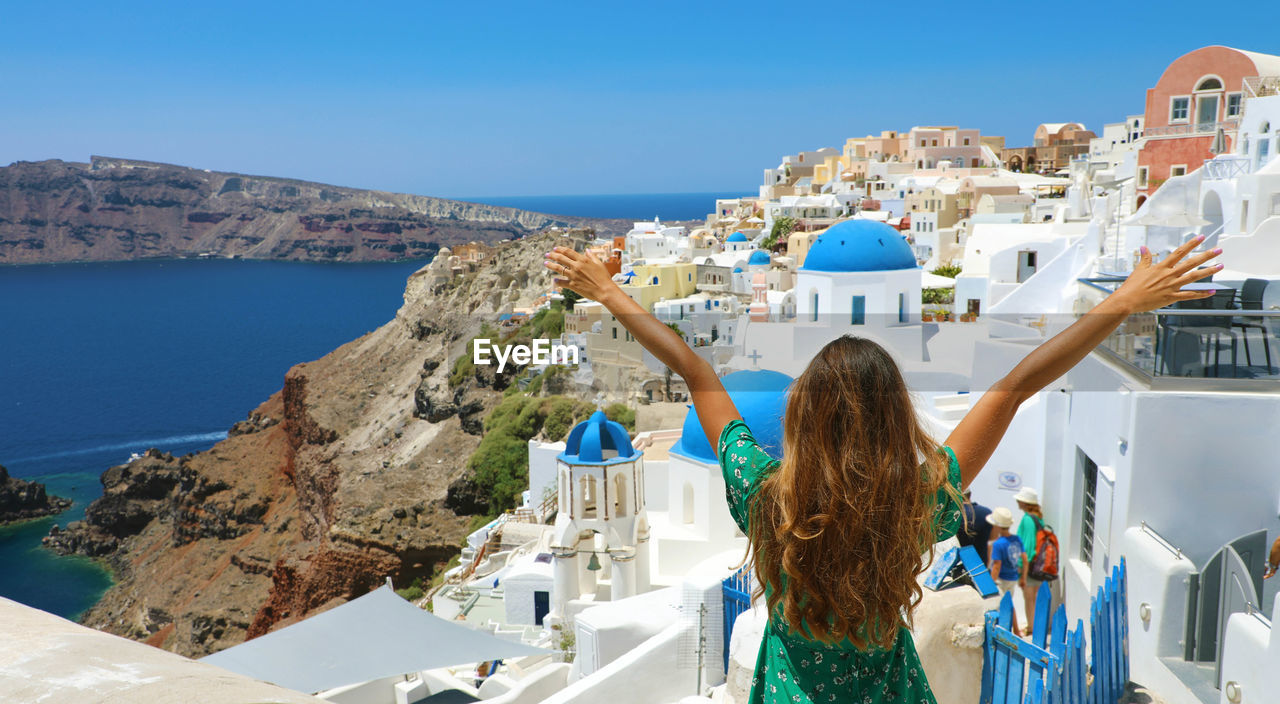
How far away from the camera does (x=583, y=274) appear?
5.34 ft

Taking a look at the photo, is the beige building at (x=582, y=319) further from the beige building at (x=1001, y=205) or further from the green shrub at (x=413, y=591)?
the beige building at (x=1001, y=205)

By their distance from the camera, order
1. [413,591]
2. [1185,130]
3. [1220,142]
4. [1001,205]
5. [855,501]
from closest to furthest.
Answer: [855,501] → [1220,142] → [1185,130] → [413,591] → [1001,205]

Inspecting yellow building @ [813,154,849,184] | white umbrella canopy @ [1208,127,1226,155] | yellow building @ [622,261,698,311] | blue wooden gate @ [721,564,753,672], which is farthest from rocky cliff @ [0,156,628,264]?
blue wooden gate @ [721,564,753,672]

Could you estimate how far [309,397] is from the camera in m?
41.5

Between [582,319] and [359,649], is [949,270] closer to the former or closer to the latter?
[582,319]

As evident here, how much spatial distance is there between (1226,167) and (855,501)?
49.5 feet

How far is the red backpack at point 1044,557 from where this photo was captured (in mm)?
4789

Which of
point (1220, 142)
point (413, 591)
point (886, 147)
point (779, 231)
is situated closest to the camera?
point (1220, 142)

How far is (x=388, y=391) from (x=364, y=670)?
3688cm

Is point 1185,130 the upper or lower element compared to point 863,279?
upper

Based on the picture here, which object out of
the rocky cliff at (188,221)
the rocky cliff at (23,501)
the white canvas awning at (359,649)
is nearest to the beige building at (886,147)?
the rocky cliff at (23,501)

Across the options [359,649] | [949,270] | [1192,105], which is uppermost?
[1192,105]

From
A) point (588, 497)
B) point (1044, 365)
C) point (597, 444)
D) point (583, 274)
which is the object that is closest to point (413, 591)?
point (588, 497)

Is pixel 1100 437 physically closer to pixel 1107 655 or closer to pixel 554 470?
pixel 1107 655
